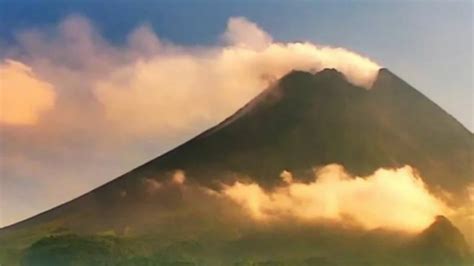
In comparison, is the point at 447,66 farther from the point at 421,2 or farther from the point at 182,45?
the point at 182,45

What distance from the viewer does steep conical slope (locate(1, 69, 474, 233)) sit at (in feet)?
7.27

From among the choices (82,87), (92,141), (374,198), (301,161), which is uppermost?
(82,87)

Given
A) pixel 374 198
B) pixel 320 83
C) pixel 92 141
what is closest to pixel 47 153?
pixel 92 141

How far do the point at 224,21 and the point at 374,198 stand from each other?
0.78 meters

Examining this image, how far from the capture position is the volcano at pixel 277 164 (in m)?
2.20

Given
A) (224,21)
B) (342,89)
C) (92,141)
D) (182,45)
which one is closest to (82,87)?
(92,141)

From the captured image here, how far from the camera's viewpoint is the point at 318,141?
224 centimetres

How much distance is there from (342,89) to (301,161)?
0.28 metres

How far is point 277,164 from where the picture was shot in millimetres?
2236

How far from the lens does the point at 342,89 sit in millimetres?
2260

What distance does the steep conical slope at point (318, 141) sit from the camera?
2.22 meters

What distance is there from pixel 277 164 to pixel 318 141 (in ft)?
0.52

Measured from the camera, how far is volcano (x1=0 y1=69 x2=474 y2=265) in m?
2.20

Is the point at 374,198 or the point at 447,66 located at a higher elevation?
the point at 447,66
